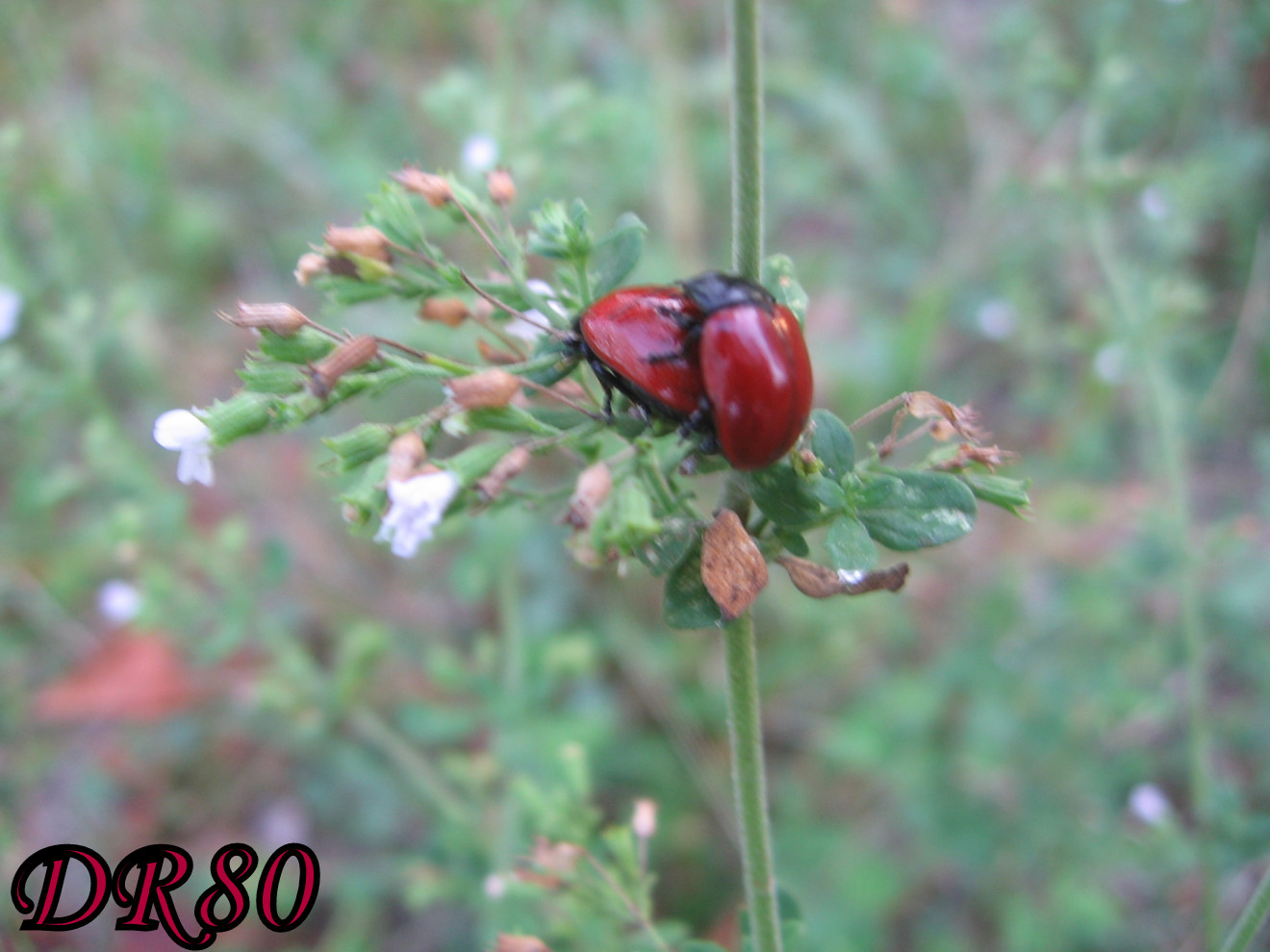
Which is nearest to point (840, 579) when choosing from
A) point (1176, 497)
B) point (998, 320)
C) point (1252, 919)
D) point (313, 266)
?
point (1252, 919)

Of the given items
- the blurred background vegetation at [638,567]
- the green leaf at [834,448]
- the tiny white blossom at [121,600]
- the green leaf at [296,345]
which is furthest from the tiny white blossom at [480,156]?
the tiny white blossom at [121,600]

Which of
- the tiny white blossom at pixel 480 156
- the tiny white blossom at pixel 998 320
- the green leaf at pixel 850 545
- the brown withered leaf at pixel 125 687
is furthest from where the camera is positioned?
the tiny white blossom at pixel 998 320

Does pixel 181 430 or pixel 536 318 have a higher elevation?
pixel 536 318

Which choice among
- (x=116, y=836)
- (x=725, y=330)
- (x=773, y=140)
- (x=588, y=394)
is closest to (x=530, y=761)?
(x=116, y=836)

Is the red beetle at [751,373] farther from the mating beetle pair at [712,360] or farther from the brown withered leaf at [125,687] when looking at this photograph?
the brown withered leaf at [125,687]

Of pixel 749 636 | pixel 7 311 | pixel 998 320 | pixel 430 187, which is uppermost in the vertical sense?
pixel 998 320

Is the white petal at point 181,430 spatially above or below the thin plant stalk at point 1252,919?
above

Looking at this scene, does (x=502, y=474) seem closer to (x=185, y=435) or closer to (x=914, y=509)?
(x=185, y=435)

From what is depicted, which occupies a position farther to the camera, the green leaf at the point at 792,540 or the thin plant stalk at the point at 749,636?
the green leaf at the point at 792,540

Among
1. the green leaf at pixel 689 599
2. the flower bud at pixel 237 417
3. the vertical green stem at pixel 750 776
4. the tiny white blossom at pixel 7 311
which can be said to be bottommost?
the vertical green stem at pixel 750 776
